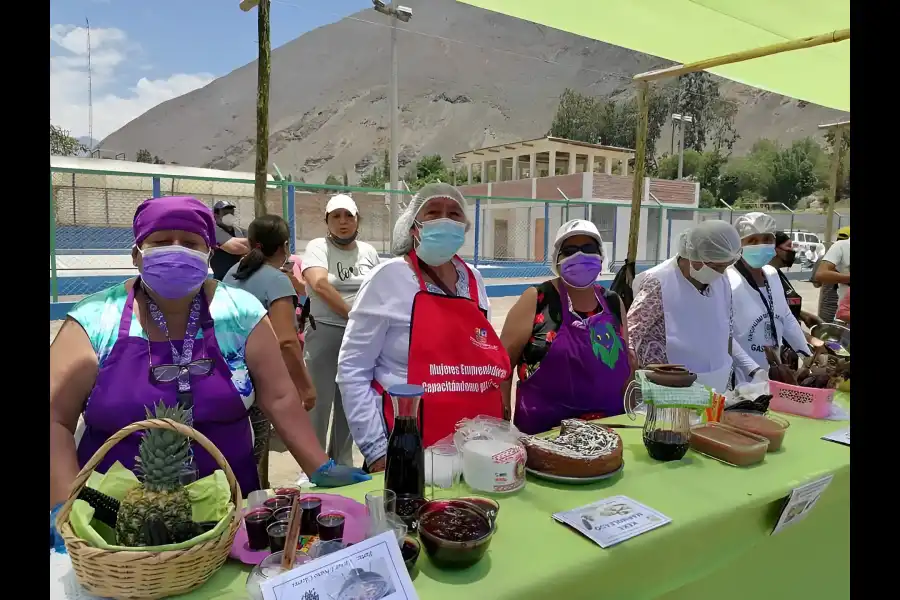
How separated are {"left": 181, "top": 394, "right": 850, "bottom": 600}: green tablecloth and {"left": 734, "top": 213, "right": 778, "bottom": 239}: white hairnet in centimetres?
169

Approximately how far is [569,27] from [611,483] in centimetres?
273

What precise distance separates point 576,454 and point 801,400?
1384 mm

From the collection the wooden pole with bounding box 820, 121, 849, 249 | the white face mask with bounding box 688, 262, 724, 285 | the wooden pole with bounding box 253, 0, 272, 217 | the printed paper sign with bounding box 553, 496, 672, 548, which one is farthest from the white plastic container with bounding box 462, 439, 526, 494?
the wooden pole with bounding box 820, 121, 849, 249

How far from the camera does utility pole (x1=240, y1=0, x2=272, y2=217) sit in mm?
5594

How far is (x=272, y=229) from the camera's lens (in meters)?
3.15

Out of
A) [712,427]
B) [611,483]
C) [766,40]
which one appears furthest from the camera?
[766,40]

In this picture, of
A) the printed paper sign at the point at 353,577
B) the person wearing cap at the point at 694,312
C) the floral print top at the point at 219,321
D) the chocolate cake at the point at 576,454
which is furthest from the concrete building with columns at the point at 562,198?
the printed paper sign at the point at 353,577

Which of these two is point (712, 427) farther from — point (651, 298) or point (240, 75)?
point (240, 75)

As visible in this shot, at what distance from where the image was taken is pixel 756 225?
3.54 m

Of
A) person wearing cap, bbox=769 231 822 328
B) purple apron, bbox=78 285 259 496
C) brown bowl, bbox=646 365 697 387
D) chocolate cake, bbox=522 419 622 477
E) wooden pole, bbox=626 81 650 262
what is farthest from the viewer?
wooden pole, bbox=626 81 650 262

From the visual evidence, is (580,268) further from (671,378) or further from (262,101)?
(262,101)

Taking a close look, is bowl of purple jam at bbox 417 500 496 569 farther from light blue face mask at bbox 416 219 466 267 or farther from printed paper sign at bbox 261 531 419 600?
light blue face mask at bbox 416 219 466 267

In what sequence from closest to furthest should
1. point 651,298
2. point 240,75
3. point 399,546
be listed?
point 399,546, point 651,298, point 240,75

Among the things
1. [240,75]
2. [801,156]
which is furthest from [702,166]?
[240,75]
